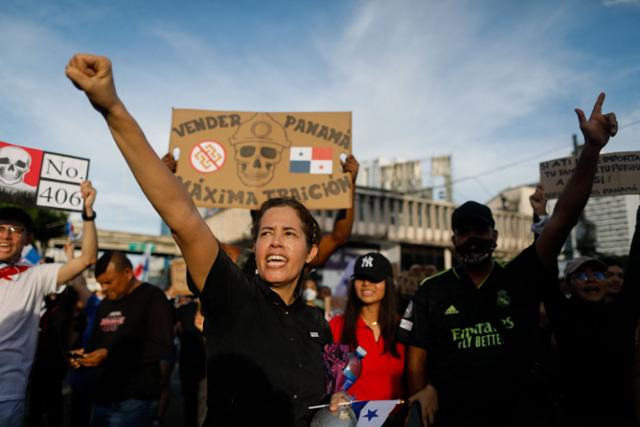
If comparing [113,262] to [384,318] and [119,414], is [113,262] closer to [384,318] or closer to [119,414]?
[119,414]

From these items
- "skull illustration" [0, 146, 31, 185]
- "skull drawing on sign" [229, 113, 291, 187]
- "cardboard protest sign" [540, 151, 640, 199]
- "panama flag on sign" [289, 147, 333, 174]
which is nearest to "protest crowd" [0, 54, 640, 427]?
"panama flag on sign" [289, 147, 333, 174]

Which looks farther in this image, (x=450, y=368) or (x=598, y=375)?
(x=598, y=375)

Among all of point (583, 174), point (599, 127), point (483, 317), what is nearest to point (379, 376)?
point (483, 317)

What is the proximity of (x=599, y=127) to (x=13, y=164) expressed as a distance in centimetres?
Result: 516

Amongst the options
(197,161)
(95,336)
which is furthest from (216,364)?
(197,161)

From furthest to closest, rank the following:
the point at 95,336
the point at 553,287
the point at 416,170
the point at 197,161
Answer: the point at 416,170, the point at 197,161, the point at 95,336, the point at 553,287

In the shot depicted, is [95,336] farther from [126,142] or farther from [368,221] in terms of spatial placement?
[368,221]

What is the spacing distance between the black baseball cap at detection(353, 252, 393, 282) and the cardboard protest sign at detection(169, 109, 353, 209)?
2.86 ft

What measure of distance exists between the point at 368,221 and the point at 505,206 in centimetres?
1857

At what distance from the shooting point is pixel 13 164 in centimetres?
476

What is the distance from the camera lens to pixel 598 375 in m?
3.21

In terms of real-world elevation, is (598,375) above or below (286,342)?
below

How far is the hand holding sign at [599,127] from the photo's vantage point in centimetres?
228

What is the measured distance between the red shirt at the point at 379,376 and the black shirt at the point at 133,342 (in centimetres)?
156
